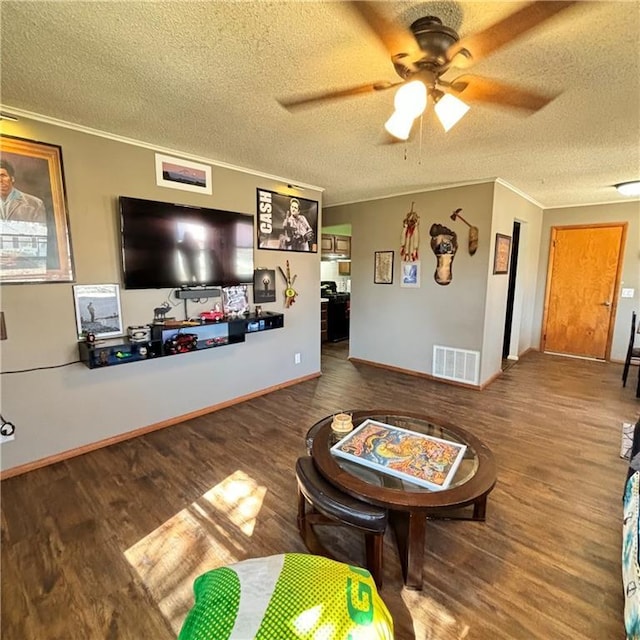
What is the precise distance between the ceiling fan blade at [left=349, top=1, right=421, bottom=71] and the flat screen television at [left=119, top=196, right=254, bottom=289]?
2.15 meters

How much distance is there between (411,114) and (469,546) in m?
2.20

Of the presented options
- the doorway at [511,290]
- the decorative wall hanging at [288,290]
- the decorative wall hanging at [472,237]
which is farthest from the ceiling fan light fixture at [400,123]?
the doorway at [511,290]

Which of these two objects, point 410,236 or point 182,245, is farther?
point 410,236

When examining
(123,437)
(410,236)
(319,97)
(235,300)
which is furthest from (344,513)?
(410,236)

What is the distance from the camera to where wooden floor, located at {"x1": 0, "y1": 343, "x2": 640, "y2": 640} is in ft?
4.76

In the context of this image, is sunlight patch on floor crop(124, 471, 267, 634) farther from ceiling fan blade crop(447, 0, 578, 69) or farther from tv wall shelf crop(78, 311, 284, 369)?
ceiling fan blade crop(447, 0, 578, 69)

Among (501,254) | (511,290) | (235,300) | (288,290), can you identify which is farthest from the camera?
(511,290)

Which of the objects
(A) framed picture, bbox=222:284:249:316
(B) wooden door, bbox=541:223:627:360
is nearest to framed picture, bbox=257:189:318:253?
(A) framed picture, bbox=222:284:249:316

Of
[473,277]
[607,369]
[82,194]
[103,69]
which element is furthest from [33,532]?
[607,369]

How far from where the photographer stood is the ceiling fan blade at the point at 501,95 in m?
1.80

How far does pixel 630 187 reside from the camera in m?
3.91

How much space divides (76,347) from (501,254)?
4.51 metres

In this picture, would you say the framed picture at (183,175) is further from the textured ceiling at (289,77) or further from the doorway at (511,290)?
the doorway at (511,290)

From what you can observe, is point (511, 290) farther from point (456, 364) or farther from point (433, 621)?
point (433, 621)
